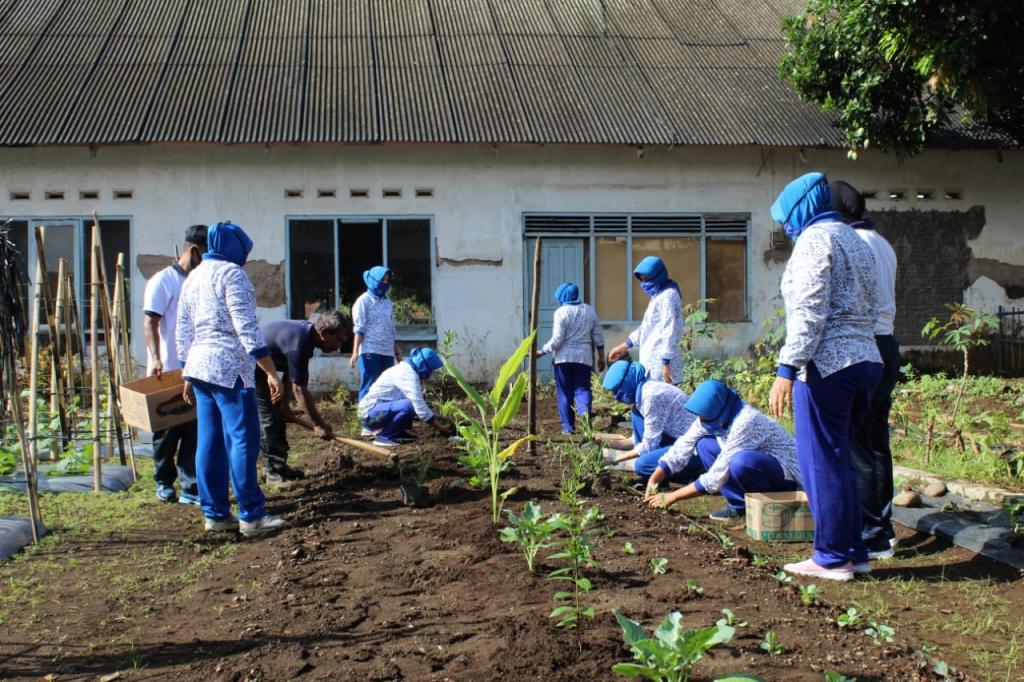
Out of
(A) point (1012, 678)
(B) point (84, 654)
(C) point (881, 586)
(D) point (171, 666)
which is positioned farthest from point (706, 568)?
(B) point (84, 654)

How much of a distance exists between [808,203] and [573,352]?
4530 millimetres

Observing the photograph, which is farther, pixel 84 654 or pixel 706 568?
pixel 706 568

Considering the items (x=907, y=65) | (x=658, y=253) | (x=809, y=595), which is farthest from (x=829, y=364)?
(x=658, y=253)

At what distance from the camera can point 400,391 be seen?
7871 mm

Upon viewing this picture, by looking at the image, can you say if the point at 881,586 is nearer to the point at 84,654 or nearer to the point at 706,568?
the point at 706,568

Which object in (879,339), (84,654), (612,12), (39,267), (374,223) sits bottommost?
(84,654)

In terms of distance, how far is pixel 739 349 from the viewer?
44.5 feet

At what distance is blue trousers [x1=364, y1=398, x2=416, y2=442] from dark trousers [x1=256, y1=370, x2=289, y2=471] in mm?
1096

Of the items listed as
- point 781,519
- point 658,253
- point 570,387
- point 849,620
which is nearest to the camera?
point 849,620

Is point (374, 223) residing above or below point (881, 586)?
above

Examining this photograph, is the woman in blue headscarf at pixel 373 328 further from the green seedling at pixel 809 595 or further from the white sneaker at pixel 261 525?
the green seedling at pixel 809 595

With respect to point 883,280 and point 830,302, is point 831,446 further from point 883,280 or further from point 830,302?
point 883,280

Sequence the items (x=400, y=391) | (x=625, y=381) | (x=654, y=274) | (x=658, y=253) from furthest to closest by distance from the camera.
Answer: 1. (x=658, y=253)
2. (x=400, y=391)
3. (x=654, y=274)
4. (x=625, y=381)

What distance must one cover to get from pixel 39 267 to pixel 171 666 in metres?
3.67
